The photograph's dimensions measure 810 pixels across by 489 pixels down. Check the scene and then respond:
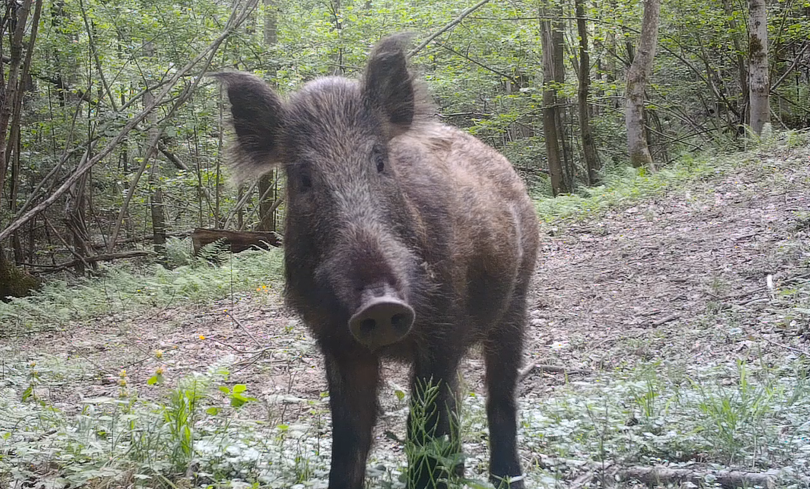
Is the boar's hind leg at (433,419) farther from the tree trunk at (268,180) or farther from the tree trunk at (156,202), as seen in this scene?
the tree trunk at (156,202)

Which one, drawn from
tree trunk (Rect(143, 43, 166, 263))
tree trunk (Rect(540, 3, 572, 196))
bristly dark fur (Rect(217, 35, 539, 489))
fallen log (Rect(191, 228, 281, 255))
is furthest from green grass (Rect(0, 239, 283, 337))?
tree trunk (Rect(540, 3, 572, 196))

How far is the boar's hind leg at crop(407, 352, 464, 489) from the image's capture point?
9.28ft

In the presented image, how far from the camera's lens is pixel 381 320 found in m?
2.26

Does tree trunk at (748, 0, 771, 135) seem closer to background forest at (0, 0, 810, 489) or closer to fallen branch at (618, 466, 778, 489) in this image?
background forest at (0, 0, 810, 489)

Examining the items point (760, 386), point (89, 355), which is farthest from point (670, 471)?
point (89, 355)

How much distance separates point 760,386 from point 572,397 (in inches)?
37.8

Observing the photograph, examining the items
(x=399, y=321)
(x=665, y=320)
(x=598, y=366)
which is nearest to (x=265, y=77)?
(x=665, y=320)

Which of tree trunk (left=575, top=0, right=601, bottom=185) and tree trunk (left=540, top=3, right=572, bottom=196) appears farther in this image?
tree trunk (left=540, top=3, right=572, bottom=196)

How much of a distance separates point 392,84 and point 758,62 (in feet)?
35.1

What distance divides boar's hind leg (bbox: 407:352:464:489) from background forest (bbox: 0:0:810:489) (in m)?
0.09

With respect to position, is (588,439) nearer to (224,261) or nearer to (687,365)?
(687,365)

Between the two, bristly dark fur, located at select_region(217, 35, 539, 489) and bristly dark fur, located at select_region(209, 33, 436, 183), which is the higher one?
bristly dark fur, located at select_region(209, 33, 436, 183)

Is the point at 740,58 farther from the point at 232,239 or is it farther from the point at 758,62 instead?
the point at 232,239

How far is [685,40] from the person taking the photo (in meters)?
15.4
